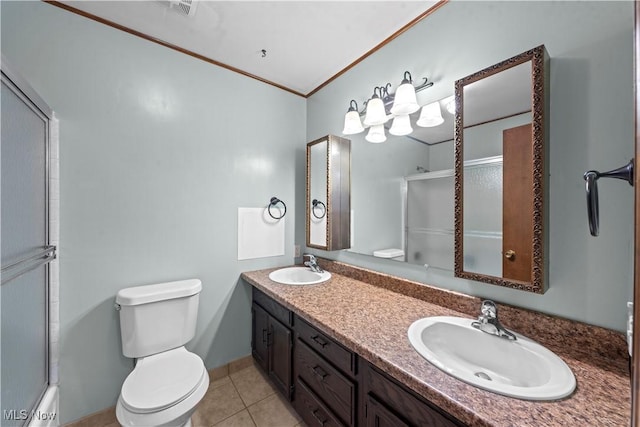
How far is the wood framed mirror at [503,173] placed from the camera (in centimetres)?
96

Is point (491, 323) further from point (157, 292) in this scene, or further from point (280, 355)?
point (157, 292)

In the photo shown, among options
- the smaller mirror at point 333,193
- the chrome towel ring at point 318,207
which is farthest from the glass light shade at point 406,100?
the chrome towel ring at point 318,207

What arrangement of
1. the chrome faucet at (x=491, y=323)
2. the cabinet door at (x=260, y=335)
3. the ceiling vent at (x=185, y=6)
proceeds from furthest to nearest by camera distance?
the cabinet door at (x=260, y=335) < the ceiling vent at (x=185, y=6) < the chrome faucet at (x=491, y=323)

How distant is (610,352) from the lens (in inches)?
33.0

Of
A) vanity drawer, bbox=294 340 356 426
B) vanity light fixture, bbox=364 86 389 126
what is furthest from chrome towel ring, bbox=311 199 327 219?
vanity drawer, bbox=294 340 356 426

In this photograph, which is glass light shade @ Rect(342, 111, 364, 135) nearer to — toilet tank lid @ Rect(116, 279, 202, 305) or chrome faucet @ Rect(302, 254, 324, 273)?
chrome faucet @ Rect(302, 254, 324, 273)

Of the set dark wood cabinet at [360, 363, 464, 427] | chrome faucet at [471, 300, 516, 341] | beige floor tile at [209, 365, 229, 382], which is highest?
chrome faucet at [471, 300, 516, 341]

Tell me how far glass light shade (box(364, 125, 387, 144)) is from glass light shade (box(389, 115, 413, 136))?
10 cm

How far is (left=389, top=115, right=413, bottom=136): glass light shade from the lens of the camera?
1.50 m

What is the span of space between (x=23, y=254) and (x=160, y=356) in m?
0.87

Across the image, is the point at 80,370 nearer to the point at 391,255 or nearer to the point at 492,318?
the point at 391,255

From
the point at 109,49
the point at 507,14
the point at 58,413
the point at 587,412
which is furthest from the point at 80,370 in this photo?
the point at 507,14

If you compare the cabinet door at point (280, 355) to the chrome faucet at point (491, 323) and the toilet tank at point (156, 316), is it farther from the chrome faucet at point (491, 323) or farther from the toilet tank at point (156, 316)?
the chrome faucet at point (491, 323)
